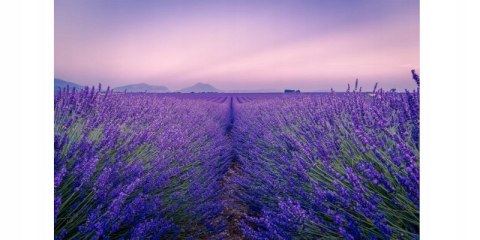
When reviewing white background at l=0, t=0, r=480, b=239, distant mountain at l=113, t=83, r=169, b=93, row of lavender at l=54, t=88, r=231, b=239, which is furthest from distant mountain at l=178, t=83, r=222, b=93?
white background at l=0, t=0, r=480, b=239

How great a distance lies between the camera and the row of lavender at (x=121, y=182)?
4.16 ft

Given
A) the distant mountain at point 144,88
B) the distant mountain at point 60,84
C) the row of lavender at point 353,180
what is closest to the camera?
the row of lavender at point 353,180

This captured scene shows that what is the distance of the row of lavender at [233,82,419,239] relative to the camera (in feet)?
3.86

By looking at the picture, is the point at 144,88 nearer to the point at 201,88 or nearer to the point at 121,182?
the point at 201,88

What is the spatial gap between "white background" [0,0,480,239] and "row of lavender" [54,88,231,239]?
110 millimetres

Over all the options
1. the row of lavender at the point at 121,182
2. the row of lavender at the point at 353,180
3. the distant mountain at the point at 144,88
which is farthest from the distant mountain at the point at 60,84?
the row of lavender at the point at 353,180

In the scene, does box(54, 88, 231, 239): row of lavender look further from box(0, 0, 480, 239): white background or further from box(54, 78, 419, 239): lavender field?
box(0, 0, 480, 239): white background

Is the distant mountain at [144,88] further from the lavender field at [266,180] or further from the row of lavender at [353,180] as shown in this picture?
the row of lavender at [353,180]
